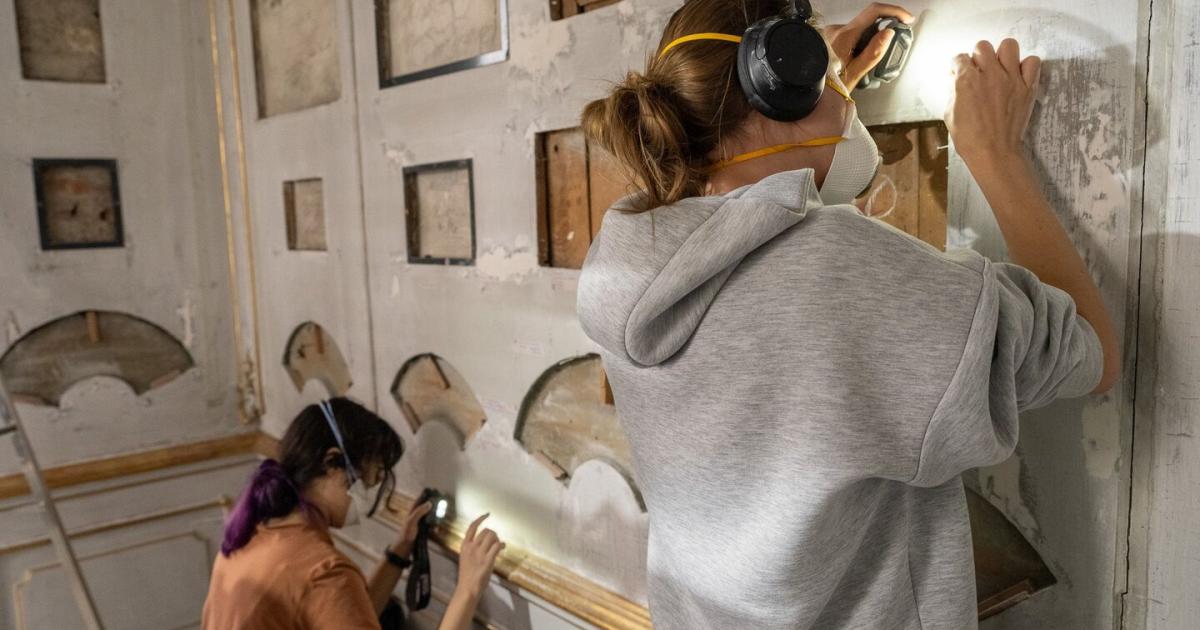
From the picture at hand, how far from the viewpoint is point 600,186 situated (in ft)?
4.93

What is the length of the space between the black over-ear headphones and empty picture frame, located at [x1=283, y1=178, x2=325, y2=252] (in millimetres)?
1775

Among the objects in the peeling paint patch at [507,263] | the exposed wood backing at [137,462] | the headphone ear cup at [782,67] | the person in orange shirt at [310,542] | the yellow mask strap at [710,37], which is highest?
the yellow mask strap at [710,37]

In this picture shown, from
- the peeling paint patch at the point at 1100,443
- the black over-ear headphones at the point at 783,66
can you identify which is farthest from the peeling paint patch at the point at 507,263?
the peeling paint patch at the point at 1100,443

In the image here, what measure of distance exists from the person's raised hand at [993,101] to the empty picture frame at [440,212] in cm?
109

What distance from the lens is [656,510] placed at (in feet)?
3.24

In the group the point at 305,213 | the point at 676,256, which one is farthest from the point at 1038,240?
the point at 305,213

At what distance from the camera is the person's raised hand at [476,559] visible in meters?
1.76

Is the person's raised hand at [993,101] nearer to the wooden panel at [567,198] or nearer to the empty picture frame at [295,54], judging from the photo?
the wooden panel at [567,198]

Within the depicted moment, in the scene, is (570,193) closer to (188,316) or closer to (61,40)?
(188,316)

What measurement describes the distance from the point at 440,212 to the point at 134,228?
1.41 meters

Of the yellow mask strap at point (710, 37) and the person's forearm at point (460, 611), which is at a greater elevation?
the yellow mask strap at point (710, 37)

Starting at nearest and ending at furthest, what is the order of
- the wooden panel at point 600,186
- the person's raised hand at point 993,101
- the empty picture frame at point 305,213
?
the person's raised hand at point 993,101 < the wooden panel at point 600,186 < the empty picture frame at point 305,213

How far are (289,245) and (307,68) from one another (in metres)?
0.55

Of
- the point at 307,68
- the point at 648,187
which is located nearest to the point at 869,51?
the point at 648,187
